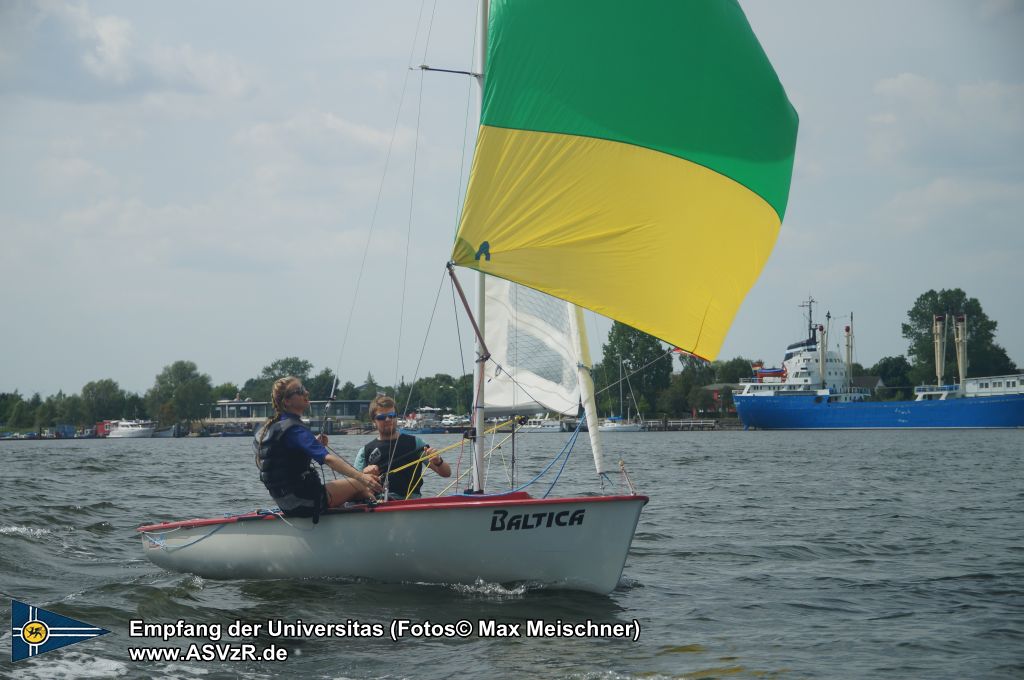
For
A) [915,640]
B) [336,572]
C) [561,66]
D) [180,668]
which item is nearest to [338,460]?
[336,572]

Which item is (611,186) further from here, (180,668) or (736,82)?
(180,668)

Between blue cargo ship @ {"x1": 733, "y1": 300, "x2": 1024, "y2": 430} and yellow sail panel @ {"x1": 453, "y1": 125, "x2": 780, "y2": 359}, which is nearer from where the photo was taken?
yellow sail panel @ {"x1": 453, "y1": 125, "x2": 780, "y2": 359}

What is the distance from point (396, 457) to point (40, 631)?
11.5 ft

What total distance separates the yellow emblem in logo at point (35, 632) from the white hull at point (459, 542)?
212 centimetres

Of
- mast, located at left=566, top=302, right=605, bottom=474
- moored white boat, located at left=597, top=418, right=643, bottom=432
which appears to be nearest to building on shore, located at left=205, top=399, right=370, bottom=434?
moored white boat, located at left=597, top=418, right=643, bottom=432

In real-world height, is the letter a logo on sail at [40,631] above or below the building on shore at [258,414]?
below

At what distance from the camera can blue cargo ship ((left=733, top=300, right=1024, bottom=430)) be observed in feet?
224

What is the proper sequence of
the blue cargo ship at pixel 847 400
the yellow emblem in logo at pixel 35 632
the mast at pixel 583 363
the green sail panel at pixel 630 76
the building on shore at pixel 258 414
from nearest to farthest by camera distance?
1. the yellow emblem in logo at pixel 35 632
2. the green sail panel at pixel 630 76
3. the mast at pixel 583 363
4. the blue cargo ship at pixel 847 400
5. the building on shore at pixel 258 414

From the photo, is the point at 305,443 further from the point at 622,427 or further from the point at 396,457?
the point at 622,427

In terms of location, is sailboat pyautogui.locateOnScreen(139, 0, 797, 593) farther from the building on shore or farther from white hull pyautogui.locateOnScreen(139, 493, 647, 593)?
the building on shore

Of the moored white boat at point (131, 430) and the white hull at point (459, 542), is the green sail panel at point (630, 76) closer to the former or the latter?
the white hull at point (459, 542)

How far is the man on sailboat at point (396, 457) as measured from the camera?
9.30 m

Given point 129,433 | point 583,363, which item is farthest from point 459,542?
point 129,433

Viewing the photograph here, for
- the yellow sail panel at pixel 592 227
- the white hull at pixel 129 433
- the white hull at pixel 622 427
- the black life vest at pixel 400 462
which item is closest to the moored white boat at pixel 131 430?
the white hull at pixel 129 433
